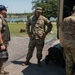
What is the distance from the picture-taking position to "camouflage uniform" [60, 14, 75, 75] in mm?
6551

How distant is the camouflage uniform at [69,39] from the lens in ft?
21.5

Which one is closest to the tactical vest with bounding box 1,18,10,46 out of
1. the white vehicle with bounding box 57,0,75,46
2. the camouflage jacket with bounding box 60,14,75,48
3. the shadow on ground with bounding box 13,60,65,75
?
the shadow on ground with bounding box 13,60,65,75

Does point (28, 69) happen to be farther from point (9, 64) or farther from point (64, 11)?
point (64, 11)

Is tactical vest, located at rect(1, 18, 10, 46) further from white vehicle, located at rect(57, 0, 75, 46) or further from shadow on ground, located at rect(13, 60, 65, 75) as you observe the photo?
white vehicle, located at rect(57, 0, 75, 46)

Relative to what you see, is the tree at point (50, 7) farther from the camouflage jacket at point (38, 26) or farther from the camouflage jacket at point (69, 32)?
the camouflage jacket at point (69, 32)

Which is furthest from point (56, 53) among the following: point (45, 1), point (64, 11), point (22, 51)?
point (45, 1)

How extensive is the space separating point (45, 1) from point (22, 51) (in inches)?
1020

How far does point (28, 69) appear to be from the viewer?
8.78 m

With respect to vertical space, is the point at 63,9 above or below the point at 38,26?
above

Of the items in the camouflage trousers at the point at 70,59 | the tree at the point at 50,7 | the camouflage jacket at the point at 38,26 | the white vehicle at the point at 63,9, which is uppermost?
the white vehicle at the point at 63,9

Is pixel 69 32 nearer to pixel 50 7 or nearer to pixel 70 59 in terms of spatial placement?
pixel 70 59

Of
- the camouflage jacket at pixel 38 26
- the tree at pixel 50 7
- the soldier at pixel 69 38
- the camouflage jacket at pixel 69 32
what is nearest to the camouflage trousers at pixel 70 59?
the soldier at pixel 69 38

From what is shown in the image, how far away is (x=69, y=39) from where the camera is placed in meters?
6.59

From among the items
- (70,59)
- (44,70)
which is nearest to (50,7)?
(44,70)
